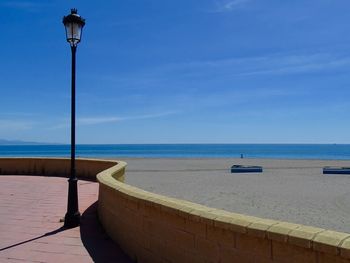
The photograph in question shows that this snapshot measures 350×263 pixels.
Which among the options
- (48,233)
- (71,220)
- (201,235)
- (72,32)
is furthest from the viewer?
(72,32)

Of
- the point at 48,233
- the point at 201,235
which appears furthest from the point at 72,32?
the point at 201,235

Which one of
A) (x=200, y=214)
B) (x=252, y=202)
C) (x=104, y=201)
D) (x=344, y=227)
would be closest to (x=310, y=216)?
(x=344, y=227)

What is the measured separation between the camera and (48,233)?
6852 mm

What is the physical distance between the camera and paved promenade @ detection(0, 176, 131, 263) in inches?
219

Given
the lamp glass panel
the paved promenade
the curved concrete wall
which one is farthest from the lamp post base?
the lamp glass panel

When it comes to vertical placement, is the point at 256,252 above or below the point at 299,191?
above

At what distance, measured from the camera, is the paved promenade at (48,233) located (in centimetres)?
556

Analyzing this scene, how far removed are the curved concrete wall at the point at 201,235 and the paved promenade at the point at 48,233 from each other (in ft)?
1.29

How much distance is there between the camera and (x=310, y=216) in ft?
49.6

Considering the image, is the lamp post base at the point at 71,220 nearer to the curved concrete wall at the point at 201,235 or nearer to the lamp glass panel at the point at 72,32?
the curved concrete wall at the point at 201,235

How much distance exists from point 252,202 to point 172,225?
49.6 ft

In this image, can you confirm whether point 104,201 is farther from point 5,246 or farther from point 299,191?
point 299,191

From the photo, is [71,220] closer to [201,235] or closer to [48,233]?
[48,233]

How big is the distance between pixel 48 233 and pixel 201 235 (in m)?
3.94
